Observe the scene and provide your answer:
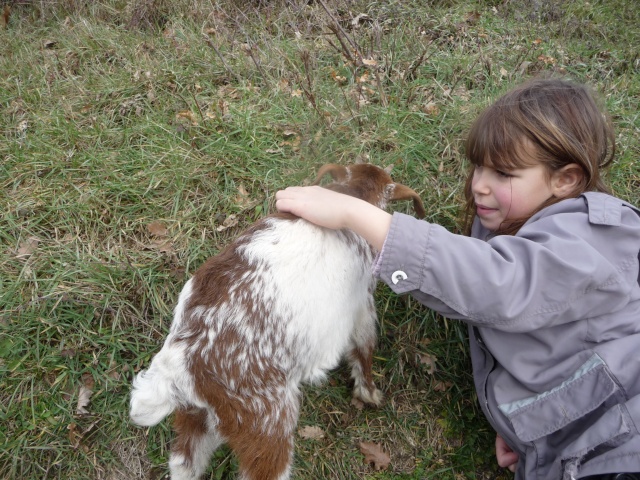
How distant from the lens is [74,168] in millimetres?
3848

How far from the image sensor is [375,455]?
3076mm

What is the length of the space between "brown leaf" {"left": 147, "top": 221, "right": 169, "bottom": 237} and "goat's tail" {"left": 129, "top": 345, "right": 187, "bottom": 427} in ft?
→ 4.67

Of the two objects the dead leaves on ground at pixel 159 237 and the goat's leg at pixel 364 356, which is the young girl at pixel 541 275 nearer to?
the goat's leg at pixel 364 356

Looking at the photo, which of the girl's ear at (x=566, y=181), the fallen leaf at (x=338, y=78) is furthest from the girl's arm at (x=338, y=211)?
the fallen leaf at (x=338, y=78)

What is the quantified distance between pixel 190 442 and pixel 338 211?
139cm

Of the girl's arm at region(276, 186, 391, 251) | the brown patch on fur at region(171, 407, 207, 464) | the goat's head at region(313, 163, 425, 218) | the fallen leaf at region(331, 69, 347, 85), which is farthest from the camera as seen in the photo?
the fallen leaf at region(331, 69, 347, 85)

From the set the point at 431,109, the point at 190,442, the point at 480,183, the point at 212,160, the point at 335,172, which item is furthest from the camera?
the point at 431,109

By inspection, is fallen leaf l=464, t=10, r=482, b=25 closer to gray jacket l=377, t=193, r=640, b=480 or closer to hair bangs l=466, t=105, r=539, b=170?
hair bangs l=466, t=105, r=539, b=170

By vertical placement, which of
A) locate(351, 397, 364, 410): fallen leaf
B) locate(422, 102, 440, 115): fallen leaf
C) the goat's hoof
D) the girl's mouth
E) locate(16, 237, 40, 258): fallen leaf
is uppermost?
the girl's mouth

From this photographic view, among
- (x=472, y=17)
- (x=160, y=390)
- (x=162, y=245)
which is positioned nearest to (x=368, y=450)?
(x=160, y=390)

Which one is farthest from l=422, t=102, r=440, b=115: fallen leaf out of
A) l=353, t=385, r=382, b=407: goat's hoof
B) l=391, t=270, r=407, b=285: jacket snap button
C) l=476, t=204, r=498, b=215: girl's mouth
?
l=391, t=270, r=407, b=285: jacket snap button

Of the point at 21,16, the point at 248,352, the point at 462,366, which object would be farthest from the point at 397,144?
the point at 21,16

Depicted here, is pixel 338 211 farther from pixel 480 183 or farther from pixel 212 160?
pixel 212 160

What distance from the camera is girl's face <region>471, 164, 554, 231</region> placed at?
253 centimetres
